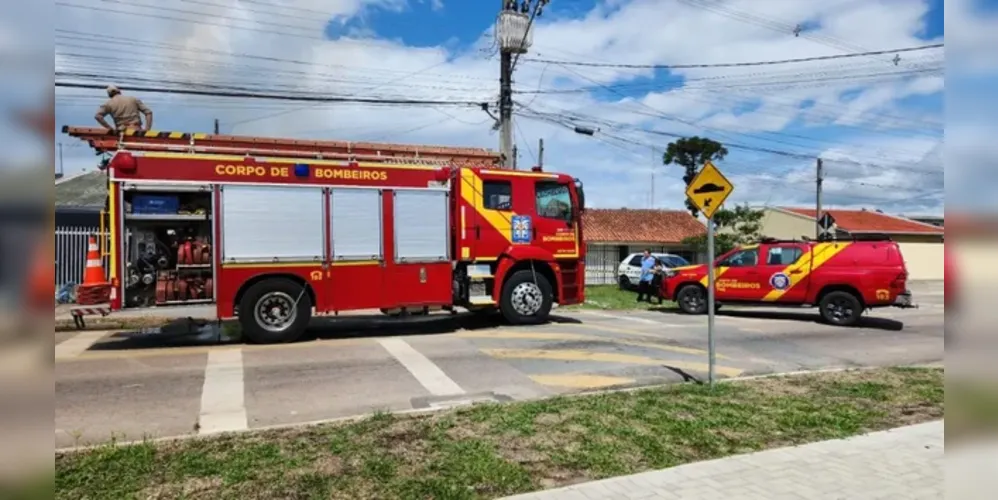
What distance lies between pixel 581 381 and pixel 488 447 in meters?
2.95

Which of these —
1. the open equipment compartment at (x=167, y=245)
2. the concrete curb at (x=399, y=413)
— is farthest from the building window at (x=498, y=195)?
the concrete curb at (x=399, y=413)

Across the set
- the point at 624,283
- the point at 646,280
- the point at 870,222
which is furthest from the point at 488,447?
the point at 870,222

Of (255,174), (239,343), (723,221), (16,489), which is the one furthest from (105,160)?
(723,221)

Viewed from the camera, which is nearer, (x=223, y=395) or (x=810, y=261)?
(x=223, y=395)

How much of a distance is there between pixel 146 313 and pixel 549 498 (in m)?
8.06

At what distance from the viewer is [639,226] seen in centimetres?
4288

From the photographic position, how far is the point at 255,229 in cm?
1029

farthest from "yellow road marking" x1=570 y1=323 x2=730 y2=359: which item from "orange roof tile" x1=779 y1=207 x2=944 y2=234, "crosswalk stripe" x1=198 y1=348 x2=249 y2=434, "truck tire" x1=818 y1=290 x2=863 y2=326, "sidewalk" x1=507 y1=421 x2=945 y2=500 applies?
"orange roof tile" x1=779 y1=207 x2=944 y2=234

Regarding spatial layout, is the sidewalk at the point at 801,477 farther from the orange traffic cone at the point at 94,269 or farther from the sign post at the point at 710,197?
the orange traffic cone at the point at 94,269

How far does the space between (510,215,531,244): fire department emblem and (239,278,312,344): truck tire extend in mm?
4210

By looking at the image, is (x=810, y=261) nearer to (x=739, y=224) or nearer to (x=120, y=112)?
(x=120, y=112)

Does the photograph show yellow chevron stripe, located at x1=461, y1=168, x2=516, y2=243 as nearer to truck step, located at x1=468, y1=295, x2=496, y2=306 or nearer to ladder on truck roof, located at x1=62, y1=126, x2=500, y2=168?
ladder on truck roof, located at x1=62, y1=126, x2=500, y2=168

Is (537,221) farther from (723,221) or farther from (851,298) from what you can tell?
(723,221)

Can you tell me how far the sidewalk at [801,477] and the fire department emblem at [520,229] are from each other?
7.89 m
